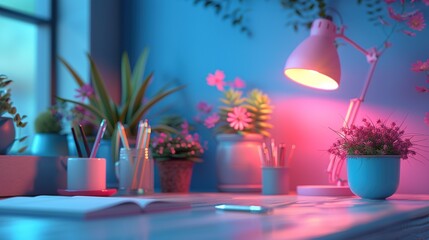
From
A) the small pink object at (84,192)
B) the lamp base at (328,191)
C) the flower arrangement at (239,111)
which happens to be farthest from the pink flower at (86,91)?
the lamp base at (328,191)

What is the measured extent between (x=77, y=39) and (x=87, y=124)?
1.12 ft

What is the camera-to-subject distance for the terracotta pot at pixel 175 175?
5.54 feet

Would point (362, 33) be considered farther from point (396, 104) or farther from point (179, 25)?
point (179, 25)

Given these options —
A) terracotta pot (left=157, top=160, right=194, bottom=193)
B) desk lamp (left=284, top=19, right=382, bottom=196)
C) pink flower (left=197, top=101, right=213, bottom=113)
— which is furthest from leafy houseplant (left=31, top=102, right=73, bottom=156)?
desk lamp (left=284, top=19, right=382, bottom=196)

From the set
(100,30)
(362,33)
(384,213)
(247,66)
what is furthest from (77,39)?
(384,213)

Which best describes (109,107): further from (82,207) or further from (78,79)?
(82,207)

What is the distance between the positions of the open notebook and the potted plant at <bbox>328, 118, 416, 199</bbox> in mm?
444

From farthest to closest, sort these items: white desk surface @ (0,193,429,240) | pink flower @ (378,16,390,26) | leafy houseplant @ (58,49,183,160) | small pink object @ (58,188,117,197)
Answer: leafy houseplant @ (58,49,183,160)
pink flower @ (378,16,390,26)
small pink object @ (58,188,117,197)
white desk surface @ (0,193,429,240)

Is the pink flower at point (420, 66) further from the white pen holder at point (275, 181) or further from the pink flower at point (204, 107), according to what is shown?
the pink flower at point (204, 107)

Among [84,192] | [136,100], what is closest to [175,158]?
[136,100]

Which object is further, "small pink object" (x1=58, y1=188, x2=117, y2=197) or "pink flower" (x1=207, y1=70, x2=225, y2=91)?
"pink flower" (x1=207, y1=70, x2=225, y2=91)

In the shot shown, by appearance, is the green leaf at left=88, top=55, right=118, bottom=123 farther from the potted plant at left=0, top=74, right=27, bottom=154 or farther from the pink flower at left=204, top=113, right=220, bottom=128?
the potted plant at left=0, top=74, right=27, bottom=154

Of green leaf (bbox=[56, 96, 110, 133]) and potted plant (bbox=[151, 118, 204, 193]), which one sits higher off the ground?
green leaf (bbox=[56, 96, 110, 133])

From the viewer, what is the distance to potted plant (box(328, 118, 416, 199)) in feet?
4.11
